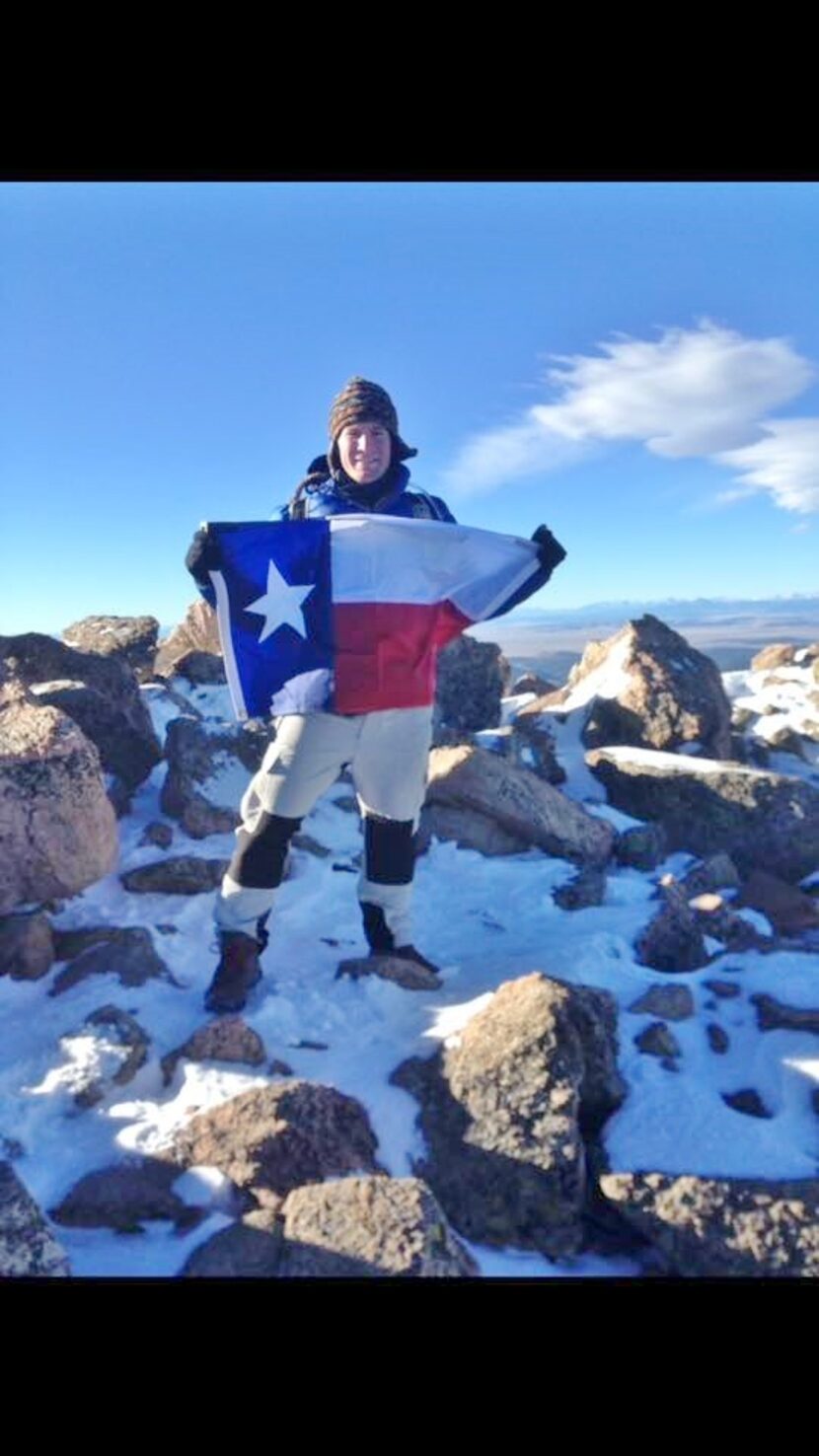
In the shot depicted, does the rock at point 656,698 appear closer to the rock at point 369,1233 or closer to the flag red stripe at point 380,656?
the flag red stripe at point 380,656

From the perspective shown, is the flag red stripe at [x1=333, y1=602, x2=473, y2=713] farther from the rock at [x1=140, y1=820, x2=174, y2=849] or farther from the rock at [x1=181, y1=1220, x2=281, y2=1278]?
the rock at [x1=181, y1=1220, x2=281, y2=1278]

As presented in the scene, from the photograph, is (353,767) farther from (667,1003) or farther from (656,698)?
(656,698)

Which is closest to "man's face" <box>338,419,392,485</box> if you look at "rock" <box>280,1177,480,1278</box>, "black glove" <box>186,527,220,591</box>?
"black glove" <box>186,527,220,591</box>

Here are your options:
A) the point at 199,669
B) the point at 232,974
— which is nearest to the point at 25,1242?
the point at 232,974
